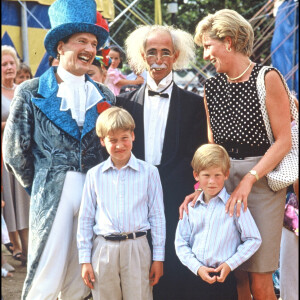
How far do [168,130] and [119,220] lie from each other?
26.0 inches

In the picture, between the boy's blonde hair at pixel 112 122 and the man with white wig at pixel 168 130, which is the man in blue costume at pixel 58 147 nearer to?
the boy's blonde hair at pixel 112 122

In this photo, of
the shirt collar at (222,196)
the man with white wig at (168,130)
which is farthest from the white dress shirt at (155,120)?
the shirt collar at (222,196)

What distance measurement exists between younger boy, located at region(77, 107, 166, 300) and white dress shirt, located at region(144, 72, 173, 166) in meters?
0.28

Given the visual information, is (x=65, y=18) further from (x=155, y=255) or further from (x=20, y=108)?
(x=155, y=255)

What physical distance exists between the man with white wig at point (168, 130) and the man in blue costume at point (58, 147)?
Answer: 0.29m

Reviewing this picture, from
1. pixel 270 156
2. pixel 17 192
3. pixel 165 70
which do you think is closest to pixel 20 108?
pixel 165 70

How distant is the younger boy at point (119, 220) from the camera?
2.92m

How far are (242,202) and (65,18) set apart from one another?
55.0 inches

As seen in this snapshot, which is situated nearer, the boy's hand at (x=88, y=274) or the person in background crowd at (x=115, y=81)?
the boy's hand at (x=88, y=274)

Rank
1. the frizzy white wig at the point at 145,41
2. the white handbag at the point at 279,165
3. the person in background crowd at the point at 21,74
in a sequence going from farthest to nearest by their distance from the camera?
the person in background crowd at the point at 21,74, the frizzy white wig at the point at 145,41, the white handbag at the point at 279,165

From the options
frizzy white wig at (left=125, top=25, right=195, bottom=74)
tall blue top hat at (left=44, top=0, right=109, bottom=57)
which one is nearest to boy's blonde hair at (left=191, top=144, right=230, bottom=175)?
frizzy white wig at (left=125, top=25, right=195, bottom=74)

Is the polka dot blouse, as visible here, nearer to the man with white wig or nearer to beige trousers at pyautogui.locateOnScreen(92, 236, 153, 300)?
the man with white wig

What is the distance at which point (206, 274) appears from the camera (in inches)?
112

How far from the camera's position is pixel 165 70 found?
332 cm
